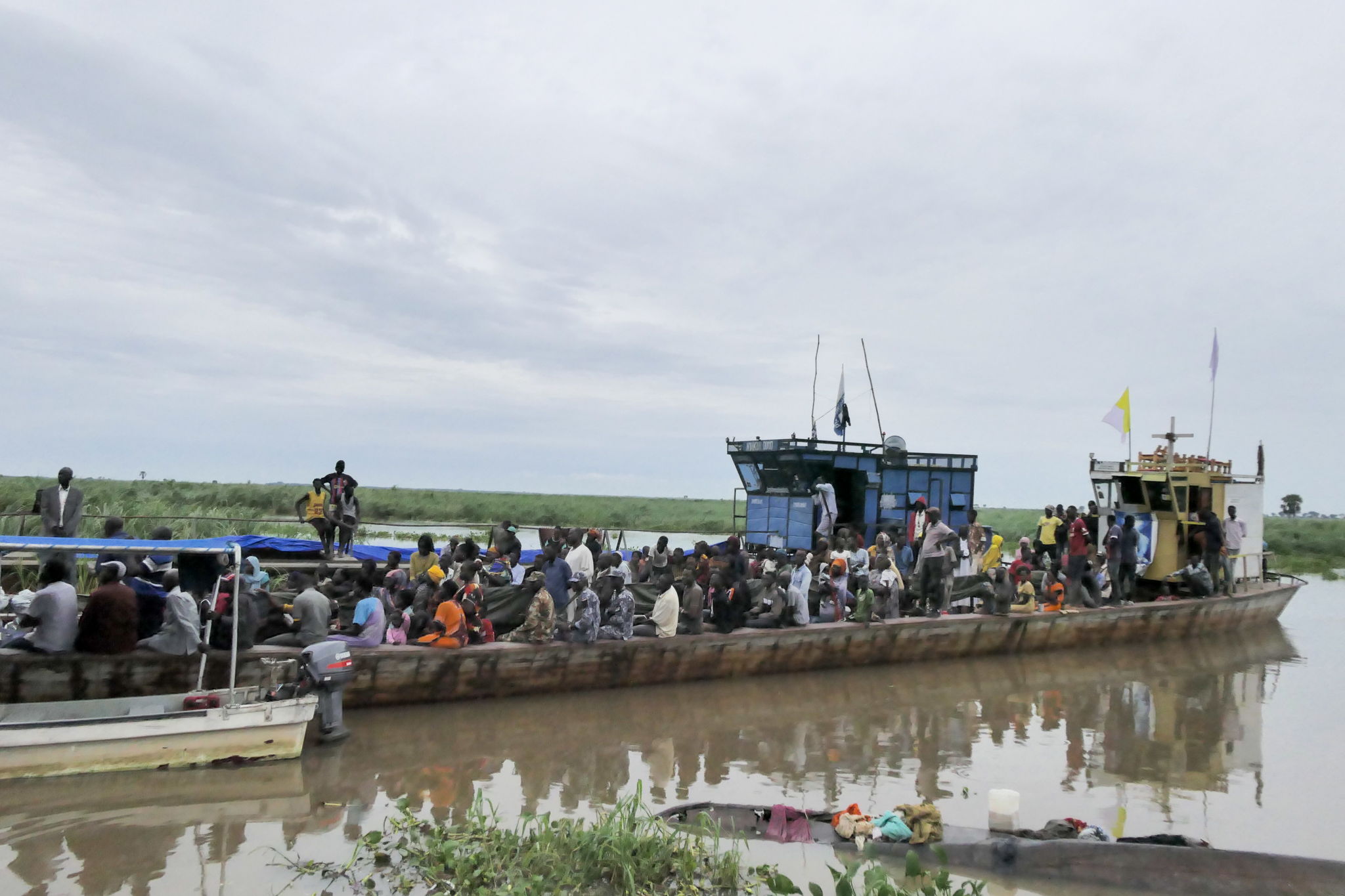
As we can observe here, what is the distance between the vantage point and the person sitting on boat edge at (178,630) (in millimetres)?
8797

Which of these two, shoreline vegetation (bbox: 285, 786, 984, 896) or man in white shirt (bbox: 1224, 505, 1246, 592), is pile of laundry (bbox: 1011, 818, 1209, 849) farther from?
man in white shirt (bbox: 1224, 505, 1246, 592)

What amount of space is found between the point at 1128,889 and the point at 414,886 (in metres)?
4.31

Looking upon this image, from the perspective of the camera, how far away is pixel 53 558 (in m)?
8.60

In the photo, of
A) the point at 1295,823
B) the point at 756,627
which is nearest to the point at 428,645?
the point at 756,627

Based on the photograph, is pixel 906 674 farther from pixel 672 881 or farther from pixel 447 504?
pixel 447 504

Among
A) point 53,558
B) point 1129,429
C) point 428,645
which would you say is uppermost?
point 1129,429

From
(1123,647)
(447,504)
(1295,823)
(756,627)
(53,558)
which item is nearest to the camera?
(1295,823)

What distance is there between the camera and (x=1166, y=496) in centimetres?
1761

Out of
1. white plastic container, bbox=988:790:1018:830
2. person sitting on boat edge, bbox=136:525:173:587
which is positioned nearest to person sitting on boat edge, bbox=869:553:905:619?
white plastic container, bbox=988:790:1018:830

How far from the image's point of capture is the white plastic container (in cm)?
635

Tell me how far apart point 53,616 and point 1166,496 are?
56.6 ft

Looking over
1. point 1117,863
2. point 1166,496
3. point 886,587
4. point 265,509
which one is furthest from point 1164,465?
point 265,509

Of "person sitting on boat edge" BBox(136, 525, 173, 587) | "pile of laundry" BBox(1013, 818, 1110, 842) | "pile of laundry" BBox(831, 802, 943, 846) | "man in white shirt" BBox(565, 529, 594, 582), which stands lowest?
"pile of laundry" BBox(831, 802, 943, 846)

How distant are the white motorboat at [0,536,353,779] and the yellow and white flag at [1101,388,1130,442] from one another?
15.3 m
